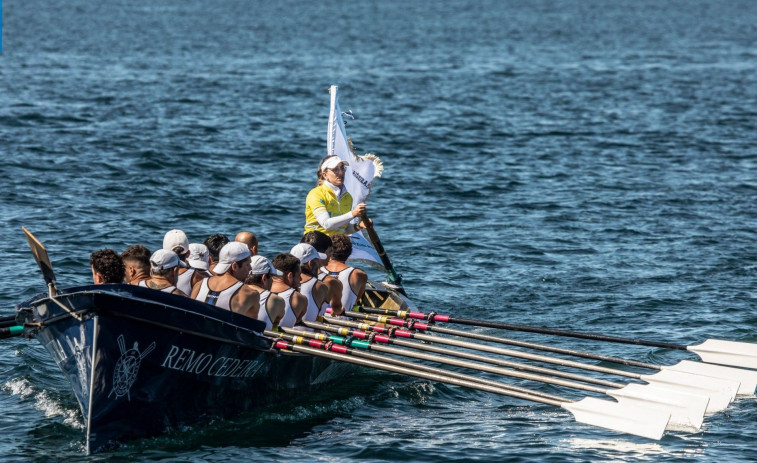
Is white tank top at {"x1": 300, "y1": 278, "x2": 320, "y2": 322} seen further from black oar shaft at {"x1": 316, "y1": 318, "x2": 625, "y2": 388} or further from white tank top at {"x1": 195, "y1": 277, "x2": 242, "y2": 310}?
white tank top at {"x1": 195, "y1": 277, "x2": 242, "y2": 310}

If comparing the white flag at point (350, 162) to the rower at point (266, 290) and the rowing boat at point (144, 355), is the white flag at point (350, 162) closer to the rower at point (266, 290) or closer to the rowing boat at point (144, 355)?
the rower at point (266, 290)

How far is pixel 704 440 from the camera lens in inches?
513

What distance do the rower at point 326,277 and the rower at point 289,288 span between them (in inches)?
40.2

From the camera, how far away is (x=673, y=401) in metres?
12.6

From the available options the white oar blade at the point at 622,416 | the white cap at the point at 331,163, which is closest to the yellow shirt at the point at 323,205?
the white cap at the point at 331,163

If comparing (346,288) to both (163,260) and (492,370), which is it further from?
(163,260)

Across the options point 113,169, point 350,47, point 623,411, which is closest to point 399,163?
point 113,169

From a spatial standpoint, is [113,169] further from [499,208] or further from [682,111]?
[682,111]

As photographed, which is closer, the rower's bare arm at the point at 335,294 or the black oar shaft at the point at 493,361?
the black oar shaft at the point at 493,361

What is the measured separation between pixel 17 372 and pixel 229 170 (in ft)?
51.4

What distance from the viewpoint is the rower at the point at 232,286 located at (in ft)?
43.0

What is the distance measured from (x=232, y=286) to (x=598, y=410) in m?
4.57

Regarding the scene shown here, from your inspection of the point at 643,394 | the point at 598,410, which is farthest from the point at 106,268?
the point at 643,394

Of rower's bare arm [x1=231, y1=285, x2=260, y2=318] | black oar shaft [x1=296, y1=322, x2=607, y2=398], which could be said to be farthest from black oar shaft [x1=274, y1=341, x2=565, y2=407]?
rower's bare arm [x1=231, y1=285, x2=260, y2=318]
